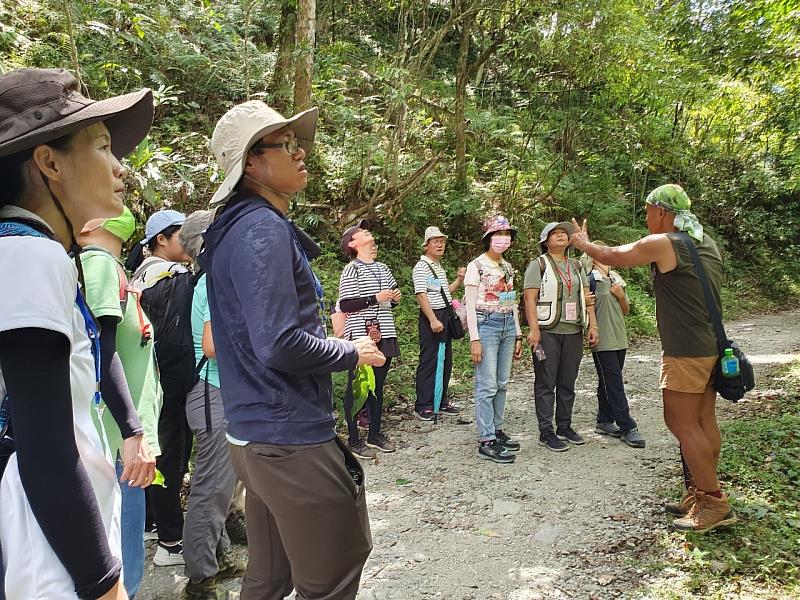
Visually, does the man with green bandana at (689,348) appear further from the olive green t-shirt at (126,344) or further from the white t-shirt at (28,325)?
the white t-shirt at (28,325)

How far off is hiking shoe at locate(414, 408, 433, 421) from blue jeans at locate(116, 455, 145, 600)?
14.2 ft

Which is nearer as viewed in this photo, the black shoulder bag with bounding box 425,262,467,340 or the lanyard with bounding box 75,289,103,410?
the lanyard with bounding box 75,289,103,410

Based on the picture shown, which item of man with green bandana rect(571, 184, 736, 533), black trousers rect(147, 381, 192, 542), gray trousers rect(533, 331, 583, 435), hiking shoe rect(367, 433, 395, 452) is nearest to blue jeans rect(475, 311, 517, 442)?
gray trousers rect(533, 331, 583, 435)

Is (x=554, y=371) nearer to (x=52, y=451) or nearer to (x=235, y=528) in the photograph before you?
(x=235, y=528)

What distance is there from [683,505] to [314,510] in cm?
328

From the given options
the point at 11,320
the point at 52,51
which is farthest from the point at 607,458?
the point at 52,51

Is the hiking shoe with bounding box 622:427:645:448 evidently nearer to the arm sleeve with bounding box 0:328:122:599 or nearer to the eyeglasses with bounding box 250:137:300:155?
the eyeglasses with bounding box 250:137:300:155

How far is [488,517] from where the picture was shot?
13.7 feet

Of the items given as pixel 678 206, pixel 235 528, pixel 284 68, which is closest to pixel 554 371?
pixel 678 206

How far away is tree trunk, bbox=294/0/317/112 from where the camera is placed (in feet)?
25.0

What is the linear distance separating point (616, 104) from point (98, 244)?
12808 mm

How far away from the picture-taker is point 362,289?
5.57 m

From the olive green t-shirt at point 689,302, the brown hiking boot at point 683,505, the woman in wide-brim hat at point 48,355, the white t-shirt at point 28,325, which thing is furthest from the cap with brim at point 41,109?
the brown hiking boot at point 683,505

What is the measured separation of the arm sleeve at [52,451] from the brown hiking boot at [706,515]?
3.83 m
